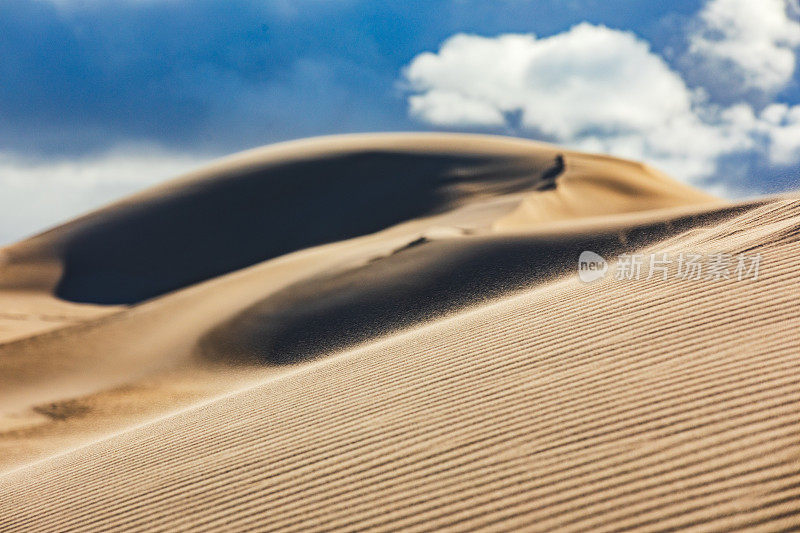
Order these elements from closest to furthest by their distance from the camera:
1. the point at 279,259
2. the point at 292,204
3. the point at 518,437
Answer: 1. the point at 518,437
2. the point at 279,259
3. the point at 292,204

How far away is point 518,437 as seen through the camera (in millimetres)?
4395

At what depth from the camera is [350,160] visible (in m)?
27.8

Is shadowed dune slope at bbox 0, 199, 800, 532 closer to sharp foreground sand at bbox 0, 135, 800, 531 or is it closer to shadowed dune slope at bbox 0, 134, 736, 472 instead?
sharp foreground sand at bbox 0, 135, 800, 531

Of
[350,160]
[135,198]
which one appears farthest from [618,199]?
[135,198]

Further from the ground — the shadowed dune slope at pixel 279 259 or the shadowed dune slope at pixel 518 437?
the shadowed dune slope at pixel 279 259

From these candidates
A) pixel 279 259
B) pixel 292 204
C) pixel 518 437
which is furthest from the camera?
pixel 292 204

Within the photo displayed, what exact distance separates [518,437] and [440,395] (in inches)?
40.4

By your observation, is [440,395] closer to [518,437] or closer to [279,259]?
[518,437]

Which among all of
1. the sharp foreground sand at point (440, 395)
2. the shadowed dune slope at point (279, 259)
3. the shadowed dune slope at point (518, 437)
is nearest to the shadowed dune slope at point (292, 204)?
the shadowed dune slope at point (279, 259)

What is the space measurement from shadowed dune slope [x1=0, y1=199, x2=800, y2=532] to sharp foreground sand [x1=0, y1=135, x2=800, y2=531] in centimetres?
2

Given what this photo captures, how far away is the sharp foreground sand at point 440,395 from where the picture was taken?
12.6 ft

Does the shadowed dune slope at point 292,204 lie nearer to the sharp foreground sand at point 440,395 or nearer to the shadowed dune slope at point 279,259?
the shadowed dune slope at point 279,259

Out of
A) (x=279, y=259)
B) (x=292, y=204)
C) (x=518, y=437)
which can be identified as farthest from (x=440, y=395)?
(x=292, y=204)

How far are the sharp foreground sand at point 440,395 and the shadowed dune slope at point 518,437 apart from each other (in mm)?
16
